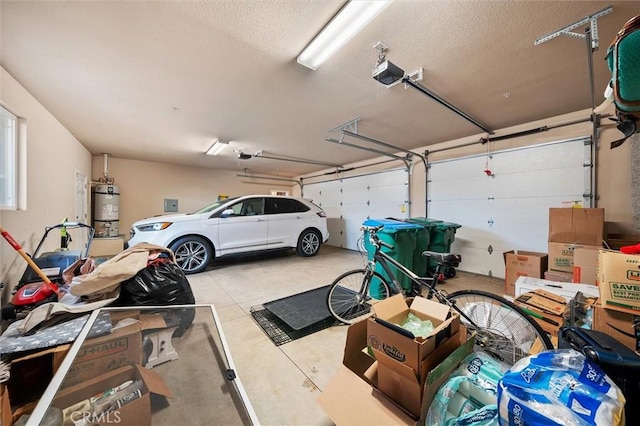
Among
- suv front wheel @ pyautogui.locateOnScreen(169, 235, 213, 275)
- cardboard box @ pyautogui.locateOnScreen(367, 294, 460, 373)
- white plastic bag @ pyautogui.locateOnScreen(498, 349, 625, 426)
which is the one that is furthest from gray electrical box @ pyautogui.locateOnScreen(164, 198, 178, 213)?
white plastic bag @ pyautogui.locateOnScreen(498, 349, 625, 426)

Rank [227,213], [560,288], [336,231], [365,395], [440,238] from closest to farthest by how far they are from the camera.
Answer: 1. [365,395]
2. [560,288]
3. [440,238]
4. [227,213]
5. [336,231]

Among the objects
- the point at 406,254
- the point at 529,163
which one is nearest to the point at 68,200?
the point at 406,254

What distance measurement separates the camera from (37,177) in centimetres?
292

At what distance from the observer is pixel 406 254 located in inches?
119

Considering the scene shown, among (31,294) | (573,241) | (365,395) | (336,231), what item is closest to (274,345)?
(365,395)

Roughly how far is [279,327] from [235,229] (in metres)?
2.74

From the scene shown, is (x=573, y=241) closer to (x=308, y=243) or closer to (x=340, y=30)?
(x=340, y=30)

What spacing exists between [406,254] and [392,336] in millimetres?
2049

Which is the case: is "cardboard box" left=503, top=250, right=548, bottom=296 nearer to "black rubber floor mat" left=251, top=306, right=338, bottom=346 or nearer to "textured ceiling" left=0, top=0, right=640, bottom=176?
"textured ceiling" left=0, top=0, right=640, bottom=176

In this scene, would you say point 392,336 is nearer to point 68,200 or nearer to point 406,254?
point 406,254

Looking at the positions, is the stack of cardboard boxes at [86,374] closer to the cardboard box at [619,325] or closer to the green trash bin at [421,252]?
the cardboard box at [619,325]

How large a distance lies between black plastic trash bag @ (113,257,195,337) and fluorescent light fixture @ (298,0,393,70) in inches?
92.9

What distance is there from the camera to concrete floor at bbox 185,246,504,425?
138 centimetres

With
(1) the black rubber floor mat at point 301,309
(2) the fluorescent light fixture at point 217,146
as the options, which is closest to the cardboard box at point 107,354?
(1) the black rubber floor mat at point 301,309
